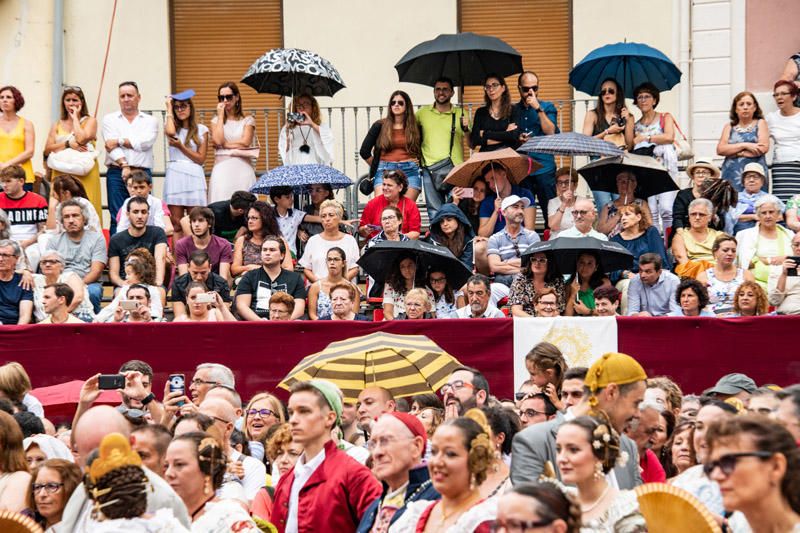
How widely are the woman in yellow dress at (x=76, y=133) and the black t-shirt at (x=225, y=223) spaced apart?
1751mm

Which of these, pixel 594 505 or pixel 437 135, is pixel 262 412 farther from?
pixel 437 135

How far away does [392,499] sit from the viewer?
756 centimetres

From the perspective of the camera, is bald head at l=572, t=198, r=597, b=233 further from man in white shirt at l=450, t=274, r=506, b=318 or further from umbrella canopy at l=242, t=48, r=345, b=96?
umbrella canopy at l=242, t=48, r=345, b=96

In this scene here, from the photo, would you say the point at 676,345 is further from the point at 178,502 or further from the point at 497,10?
the point at 497,10

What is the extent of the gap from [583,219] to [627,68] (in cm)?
307

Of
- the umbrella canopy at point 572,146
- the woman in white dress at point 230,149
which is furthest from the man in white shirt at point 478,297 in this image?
the woman in white dress at point 230,149

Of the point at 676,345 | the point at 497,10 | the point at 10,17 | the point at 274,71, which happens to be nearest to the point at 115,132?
the point at 274,71

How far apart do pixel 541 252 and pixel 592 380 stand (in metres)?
6.56

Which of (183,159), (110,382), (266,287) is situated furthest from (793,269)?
(183,159)

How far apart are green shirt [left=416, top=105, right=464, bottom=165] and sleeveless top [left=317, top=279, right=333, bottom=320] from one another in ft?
10.5

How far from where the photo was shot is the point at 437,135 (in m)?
17.6

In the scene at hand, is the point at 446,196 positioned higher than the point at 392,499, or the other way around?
the point at 446,196

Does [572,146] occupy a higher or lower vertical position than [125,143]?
lower

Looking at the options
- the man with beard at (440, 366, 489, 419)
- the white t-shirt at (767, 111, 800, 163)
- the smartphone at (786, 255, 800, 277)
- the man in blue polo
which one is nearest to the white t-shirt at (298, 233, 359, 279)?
the man in blue polo
